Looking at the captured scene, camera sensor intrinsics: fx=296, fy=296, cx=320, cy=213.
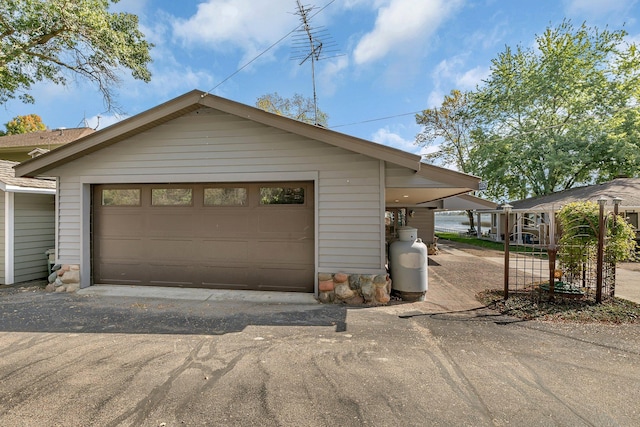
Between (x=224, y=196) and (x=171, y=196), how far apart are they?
3.82 ft

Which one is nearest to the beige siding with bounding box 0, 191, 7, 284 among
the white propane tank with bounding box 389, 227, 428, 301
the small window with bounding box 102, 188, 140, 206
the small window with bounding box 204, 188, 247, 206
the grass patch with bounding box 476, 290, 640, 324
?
the small window with bounding box 102, 188, 140, 206

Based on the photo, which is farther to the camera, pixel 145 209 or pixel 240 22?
pixel 240 22

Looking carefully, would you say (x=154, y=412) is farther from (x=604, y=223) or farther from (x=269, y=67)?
(x=269, y=67)

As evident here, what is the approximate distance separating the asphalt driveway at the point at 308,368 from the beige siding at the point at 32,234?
8.88 ft

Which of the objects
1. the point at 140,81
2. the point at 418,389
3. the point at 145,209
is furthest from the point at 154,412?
the point at 140,81

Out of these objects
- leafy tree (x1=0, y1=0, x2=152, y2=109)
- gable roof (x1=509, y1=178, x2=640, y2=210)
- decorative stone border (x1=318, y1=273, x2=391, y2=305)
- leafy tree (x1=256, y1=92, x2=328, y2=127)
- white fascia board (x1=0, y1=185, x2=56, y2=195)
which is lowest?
decorative stone border (x1=318, y1=273, x2=391, y2=305)

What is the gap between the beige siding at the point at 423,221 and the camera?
14.7 metres

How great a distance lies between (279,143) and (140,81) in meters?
10.9

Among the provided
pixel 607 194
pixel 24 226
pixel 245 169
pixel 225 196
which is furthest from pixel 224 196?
pixel 607 194

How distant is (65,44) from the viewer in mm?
11000

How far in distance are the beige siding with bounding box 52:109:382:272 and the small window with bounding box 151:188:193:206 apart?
0.34m

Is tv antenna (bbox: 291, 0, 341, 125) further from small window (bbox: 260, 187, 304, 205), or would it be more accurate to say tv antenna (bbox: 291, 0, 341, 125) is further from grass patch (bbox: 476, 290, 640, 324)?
grass patch (bbox: 476, 290, 640, 324)

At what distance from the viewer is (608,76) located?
1853 centimetres

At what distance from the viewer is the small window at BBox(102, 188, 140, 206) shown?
20.3ft
